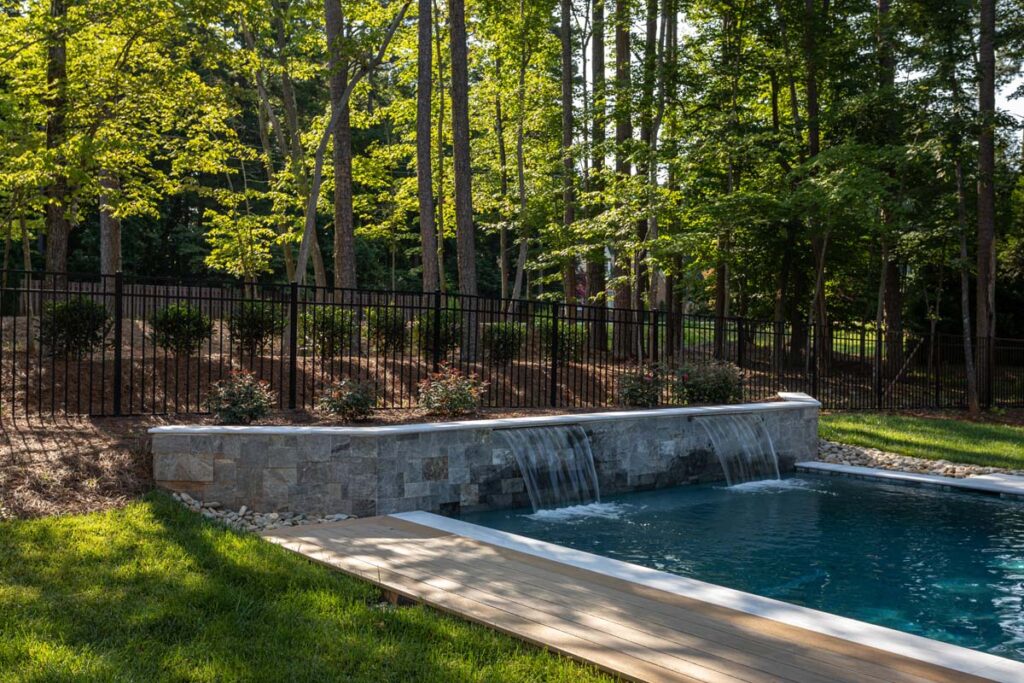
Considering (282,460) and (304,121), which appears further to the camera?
(304,121)

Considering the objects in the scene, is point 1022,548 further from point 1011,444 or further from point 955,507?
point 1011,444

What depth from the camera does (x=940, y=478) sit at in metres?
10.9

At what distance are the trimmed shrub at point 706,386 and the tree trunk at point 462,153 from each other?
4.13 m

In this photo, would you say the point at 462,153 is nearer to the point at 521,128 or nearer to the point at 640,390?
the point at 640,390

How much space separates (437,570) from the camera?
564 cm

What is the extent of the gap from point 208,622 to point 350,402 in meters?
4.62

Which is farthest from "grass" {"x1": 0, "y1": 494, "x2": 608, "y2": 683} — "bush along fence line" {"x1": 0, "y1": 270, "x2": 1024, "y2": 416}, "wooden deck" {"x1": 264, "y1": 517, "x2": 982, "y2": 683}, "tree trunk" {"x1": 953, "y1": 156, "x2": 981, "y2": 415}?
"tree trunk" {"x1": 953, "y1": 156, "x2": 981, "y2": 415}

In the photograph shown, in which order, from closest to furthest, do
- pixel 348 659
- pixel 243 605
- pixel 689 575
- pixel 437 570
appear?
pixel 348 659 → pixel 243 605 → pixel 437 570 → pixel 689 575

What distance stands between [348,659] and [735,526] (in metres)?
5.32

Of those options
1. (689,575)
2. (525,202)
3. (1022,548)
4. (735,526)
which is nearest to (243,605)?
(689,575)

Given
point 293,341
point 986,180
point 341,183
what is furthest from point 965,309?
point 293,341

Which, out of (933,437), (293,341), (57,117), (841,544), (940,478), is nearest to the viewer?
(841,544)

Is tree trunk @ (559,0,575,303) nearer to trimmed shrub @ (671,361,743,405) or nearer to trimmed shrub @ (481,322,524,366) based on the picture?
trimmed shrub @ (481,322,524,366)

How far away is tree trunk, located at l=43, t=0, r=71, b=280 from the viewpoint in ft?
38.1
